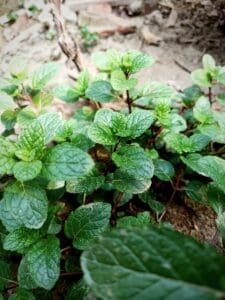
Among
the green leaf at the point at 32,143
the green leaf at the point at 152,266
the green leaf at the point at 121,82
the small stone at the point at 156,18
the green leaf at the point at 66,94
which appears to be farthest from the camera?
the small stone at the point at 156,18

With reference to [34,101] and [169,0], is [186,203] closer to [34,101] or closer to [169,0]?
[34,101]

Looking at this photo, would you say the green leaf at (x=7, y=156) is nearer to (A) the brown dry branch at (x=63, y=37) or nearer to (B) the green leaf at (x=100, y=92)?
(B) the green leaf at (x=100, y=92)

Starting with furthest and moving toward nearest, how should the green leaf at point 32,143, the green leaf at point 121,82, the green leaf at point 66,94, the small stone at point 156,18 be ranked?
the small stone at point 156,18 → the green leaf at point 66,94 → the green leaf at point 121,82 → the green leaf at point 32,143

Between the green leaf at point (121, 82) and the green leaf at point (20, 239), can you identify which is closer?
the green leaf at point (20, 239)

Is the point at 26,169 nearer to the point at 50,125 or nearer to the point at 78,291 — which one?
the point at 50,125

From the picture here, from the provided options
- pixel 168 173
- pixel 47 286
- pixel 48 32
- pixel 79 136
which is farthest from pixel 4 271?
pixel 48 32

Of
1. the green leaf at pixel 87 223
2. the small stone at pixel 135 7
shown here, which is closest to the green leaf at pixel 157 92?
the green leaf at pixel 87 223
